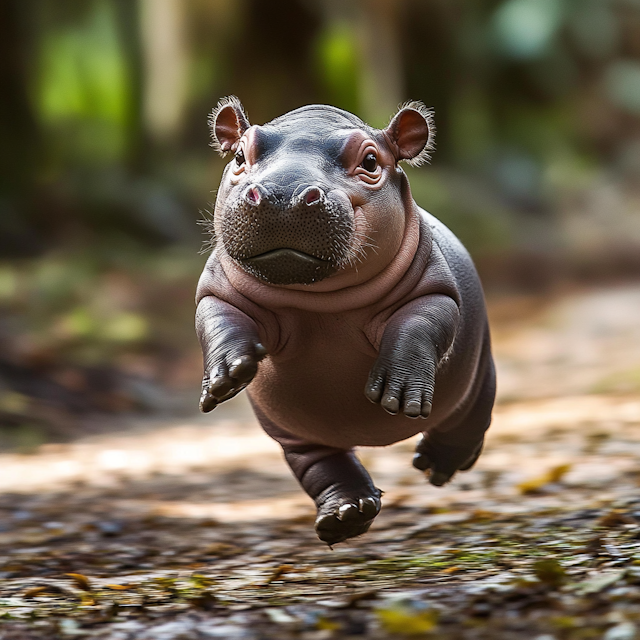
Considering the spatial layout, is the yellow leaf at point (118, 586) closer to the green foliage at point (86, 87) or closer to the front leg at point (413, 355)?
Answer: the front leg at point (413, 355)

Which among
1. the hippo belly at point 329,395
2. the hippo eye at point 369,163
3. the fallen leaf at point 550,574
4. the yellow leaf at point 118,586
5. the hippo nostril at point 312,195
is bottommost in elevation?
the fallen leaf at point 550,574

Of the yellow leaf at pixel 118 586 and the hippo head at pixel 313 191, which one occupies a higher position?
the hippo head at pixel 313 191

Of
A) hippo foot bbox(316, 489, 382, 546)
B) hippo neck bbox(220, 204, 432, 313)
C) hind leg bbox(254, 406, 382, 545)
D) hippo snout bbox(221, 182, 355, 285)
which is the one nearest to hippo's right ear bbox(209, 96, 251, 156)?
hippo neck bbox(220, 204, 432, 313)

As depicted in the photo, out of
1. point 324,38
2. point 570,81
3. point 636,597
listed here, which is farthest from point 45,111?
point 636,597

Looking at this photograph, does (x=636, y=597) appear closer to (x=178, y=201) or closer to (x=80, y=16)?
(x=178, y=201)

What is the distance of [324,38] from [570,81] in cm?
668

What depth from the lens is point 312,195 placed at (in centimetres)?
316

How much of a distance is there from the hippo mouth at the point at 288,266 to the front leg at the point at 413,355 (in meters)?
0.37

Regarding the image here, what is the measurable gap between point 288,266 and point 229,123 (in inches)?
38.7

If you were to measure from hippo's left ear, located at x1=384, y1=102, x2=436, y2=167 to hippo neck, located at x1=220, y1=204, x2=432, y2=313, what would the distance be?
353 millimetres

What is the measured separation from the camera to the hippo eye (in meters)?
3.57

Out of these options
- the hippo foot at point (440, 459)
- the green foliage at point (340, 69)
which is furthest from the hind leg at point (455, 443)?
the green foliage at point (340, 69)

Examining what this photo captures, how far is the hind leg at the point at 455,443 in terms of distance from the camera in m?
4.59

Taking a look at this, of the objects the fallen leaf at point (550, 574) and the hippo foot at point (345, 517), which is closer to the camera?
the fallen leaf at point (550, 574)
